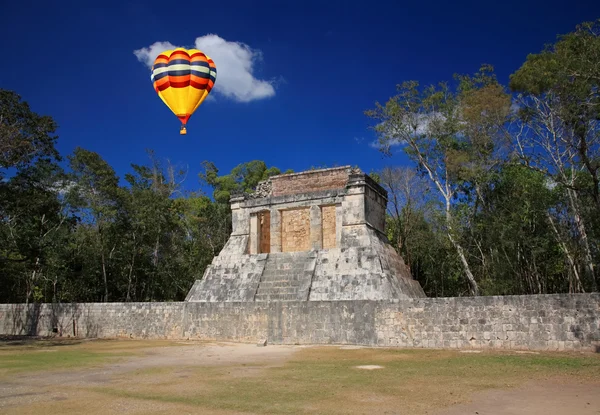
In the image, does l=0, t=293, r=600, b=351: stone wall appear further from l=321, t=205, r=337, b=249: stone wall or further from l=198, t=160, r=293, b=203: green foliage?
l=198, t=160, r=293, b=203: green foliage

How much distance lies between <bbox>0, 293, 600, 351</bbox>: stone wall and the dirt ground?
3.67 ft

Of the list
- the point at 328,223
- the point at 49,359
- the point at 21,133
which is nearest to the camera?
the point at 49,359

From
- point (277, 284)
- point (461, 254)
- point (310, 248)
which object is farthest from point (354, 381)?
point (461, 254)

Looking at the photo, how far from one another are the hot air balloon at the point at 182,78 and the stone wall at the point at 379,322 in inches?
250

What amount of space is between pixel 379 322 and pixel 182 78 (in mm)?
9402

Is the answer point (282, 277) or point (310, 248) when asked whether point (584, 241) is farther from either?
point (282, 277)

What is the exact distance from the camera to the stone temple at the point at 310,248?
13.7 metres

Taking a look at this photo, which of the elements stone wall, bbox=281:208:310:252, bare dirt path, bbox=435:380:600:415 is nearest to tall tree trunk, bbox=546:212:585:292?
stone wall, bbox=281:208:310:252

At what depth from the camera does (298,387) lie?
6.04 metres

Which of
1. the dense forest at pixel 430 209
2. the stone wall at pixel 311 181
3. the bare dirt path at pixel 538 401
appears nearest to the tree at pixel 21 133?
the dense forest at pixel 430 209

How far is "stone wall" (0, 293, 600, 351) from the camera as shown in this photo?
369 inches

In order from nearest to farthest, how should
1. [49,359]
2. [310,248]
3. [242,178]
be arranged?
[49,359] → [310,248] → [242,178]

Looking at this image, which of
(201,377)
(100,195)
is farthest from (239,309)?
(100,195)

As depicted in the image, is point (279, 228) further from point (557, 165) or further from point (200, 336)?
point (557, 165)
